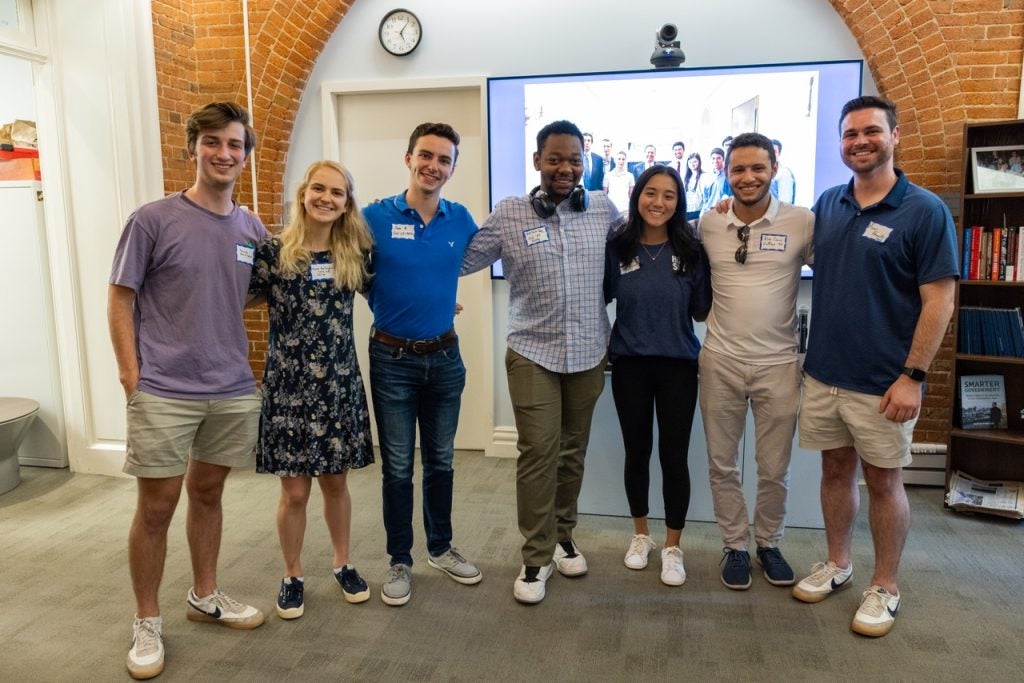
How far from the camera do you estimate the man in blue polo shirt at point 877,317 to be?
85.5 inches

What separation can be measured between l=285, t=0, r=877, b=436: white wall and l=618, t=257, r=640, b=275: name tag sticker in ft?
5.86

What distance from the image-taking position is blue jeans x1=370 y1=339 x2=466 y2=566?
7.99 ft

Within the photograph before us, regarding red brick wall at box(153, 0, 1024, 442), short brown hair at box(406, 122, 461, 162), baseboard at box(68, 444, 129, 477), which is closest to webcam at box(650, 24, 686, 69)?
red brick wall at box(153, 0, 1024, 442)

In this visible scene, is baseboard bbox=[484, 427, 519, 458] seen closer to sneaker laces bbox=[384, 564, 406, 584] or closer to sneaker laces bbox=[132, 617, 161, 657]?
sneaker laces bbox=[384, 564, 406, 584]

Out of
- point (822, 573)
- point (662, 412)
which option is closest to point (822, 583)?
point (822, 573)

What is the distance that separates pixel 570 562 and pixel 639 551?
309 millimetres

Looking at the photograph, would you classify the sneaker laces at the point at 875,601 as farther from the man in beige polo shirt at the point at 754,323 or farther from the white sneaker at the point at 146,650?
the white sneaker at the point at 146,650

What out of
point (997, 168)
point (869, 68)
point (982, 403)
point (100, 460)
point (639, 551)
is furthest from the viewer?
point (100, 460)

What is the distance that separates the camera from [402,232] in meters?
2.40

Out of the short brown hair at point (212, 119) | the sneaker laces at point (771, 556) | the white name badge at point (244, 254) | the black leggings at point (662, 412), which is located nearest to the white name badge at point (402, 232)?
the white name badge at point (244, 254)

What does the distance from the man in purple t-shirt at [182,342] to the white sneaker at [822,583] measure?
2.03 metres

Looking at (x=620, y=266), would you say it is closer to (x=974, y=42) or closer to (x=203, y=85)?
(x=974, y=42)

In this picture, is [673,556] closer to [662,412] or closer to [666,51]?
[662,412]

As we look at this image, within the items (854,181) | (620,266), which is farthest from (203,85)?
(854,181)
